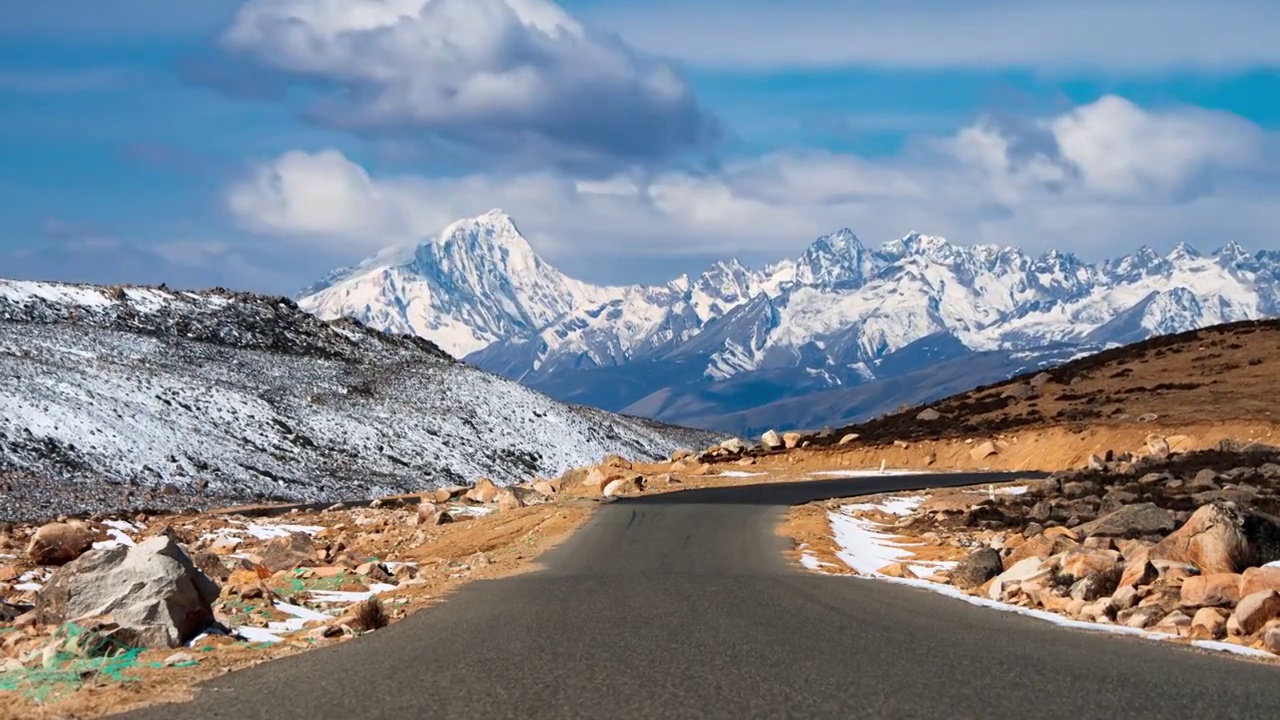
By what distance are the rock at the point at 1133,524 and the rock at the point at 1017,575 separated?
4.75 metres

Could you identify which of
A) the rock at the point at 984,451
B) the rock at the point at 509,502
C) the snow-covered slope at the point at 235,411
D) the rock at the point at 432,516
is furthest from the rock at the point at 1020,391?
the rock at the point at 432,516

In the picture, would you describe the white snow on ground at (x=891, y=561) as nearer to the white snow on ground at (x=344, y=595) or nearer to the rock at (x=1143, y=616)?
the rock at (x=1143, y=616)

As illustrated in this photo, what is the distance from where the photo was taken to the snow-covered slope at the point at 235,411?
5709 centimetres

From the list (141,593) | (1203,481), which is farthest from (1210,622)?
(1203,481)

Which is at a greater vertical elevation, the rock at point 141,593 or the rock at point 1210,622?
the rock at point 141,593

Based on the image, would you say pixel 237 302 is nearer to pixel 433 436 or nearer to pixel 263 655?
pixel 433 436

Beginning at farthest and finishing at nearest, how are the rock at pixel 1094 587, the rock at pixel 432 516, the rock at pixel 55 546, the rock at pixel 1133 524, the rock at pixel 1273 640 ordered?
the rock at pixel 432 516, the rock at pixel 55 546, the rock at pixel 1133 524, the rock at pixel 1094 587, the rock at pixel 1273 640

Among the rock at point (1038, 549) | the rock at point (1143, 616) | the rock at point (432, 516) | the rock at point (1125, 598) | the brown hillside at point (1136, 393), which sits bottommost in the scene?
the rock at point (1143, 616)

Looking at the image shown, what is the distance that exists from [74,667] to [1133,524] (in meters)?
18.6

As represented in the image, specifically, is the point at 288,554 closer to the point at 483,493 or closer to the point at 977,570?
the point at 977,570

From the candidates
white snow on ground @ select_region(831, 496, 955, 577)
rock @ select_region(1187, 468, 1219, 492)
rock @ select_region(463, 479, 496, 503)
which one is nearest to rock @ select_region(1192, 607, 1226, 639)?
white snow on ground @ select_region(831, 496, 955, 577)

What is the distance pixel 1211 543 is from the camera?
1688 cm

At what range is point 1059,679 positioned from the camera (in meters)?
10.1

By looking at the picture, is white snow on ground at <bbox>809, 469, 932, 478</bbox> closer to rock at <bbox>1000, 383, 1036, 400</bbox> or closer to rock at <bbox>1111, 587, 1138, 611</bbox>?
rock at <bbox>1000, 383, 1036, 400</bbox>
